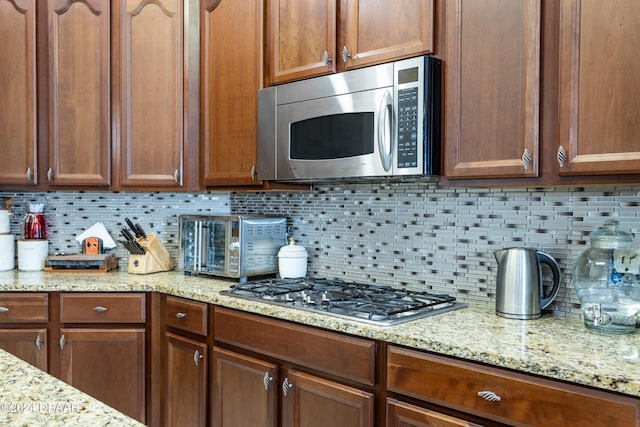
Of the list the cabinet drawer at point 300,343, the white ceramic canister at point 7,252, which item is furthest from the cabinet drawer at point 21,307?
the cabinet drawer at point 300,343

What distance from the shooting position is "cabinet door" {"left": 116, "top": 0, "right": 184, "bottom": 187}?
2854mm

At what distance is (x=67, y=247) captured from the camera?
328 cm

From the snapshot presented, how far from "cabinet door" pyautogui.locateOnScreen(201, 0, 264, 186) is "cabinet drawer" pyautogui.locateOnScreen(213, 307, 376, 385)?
712mm

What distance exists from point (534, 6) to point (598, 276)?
0.87m

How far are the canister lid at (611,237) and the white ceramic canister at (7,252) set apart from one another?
2915mm

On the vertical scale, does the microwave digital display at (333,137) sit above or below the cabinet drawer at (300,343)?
above

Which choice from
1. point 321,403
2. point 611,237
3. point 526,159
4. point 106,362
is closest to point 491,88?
point 526,159

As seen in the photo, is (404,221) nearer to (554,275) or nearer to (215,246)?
(554,275)

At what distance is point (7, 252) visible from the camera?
3.08 meters

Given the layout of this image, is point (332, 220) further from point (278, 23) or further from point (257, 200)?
point (278, 23)

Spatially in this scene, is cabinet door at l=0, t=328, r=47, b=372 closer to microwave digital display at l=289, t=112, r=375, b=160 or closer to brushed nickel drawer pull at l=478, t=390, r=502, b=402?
microwave digital display at l=289, t=112, r=375, b=160

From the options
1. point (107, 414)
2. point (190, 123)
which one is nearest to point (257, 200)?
point (190, 123)

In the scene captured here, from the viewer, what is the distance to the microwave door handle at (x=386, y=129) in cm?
200

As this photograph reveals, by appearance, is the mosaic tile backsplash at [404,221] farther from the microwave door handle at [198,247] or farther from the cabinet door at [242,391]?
the cabinet door at [242,391]
